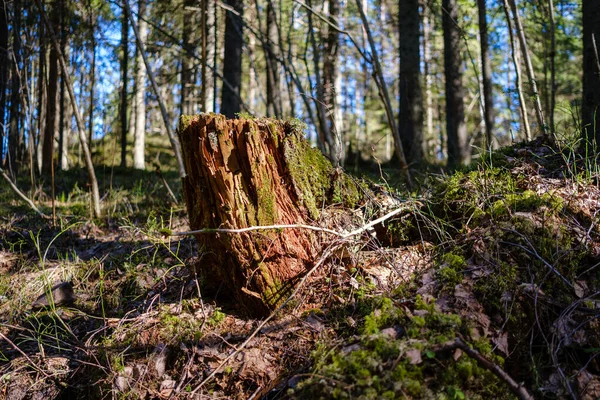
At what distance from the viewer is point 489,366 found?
1.71 meters

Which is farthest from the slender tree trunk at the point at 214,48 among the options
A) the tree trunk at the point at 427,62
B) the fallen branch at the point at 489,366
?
the tree trunk at the point at 427,62

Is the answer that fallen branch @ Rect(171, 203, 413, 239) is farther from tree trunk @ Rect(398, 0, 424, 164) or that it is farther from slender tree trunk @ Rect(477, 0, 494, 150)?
tree trunk @ Rect(398, 0, 424, 164)

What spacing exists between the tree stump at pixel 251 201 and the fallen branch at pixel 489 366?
95 centimetres

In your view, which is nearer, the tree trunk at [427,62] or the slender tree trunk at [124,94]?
the slender tree trunk at [124,94]

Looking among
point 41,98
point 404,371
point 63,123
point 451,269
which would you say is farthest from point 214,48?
point 404,371

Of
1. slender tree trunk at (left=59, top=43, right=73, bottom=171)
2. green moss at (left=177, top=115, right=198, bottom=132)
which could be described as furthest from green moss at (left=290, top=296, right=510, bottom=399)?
slender tree trunk at (left=59, top=43, right=73, bottom=171)

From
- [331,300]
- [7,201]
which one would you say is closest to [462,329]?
[331,300]

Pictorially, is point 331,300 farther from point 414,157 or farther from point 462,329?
point 414,157

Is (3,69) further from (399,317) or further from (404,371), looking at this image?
(404,371)

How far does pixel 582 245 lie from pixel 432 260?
30.4 inches

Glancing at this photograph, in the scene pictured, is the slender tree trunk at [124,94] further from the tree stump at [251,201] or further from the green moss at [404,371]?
the green moss at [404,371]

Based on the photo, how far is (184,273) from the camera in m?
2.89

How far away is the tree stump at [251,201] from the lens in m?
2.42

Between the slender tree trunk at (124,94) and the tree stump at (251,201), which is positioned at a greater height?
the slender tree trunk at (124,94)
